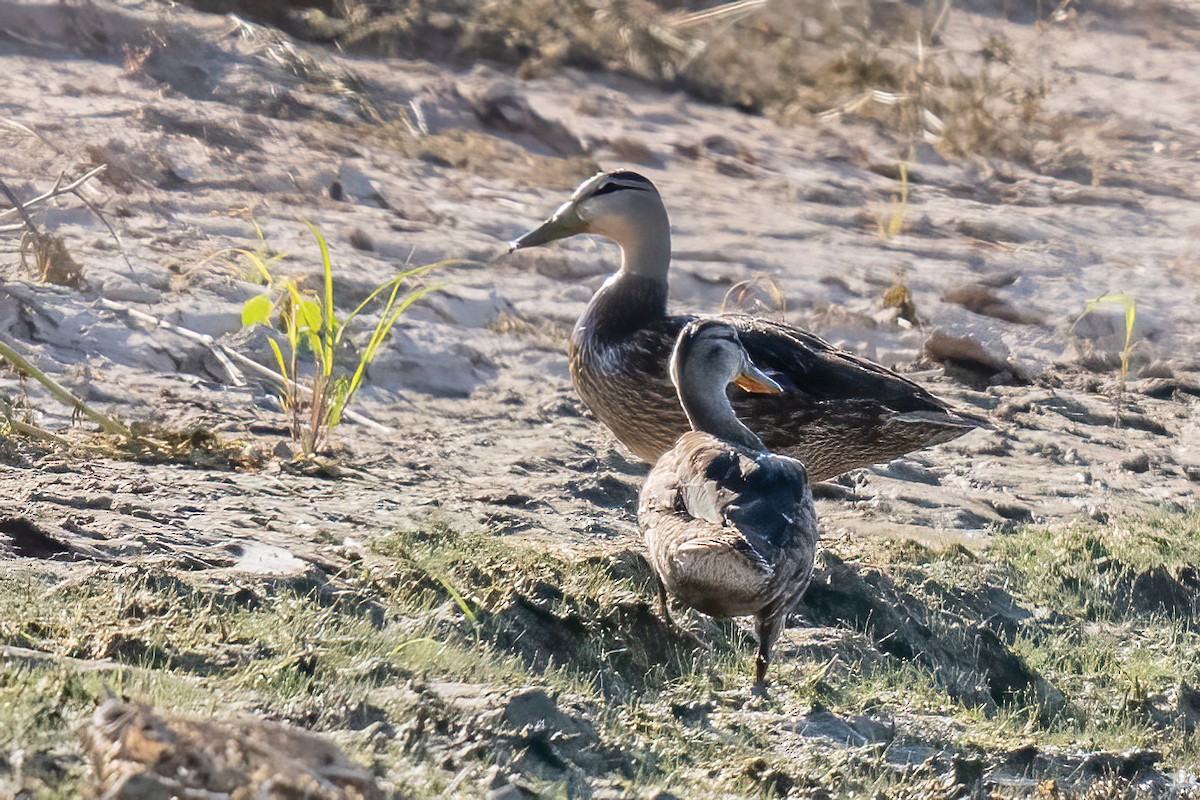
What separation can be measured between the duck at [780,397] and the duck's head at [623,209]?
472 mm

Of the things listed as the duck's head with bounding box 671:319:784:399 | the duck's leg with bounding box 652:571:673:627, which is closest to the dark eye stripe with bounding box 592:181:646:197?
the duck's head with bounding box 671:319:784:399

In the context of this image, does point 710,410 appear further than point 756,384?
No

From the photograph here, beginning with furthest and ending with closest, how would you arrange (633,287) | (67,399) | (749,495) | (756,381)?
(633,287) → (756,381) → (67,399) → (749,495)

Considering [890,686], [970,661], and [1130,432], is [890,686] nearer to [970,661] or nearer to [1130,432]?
[970,661]

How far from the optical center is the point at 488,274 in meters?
9.84

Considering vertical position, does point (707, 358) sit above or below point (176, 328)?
above

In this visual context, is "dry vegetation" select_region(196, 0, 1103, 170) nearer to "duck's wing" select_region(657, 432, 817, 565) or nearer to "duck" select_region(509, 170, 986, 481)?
"duck" select_region(509, 170, 986, 481)

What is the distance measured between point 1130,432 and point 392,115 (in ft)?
19.9

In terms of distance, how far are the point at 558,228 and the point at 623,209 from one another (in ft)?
1.49

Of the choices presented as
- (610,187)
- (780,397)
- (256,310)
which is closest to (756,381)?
(780,397)

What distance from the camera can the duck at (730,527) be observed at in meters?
4.76

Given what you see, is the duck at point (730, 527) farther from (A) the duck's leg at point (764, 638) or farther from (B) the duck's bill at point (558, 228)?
(B) the duck's bill at point (558, 228)

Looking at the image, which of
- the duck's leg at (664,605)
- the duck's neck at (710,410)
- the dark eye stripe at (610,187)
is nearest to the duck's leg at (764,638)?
the duck's leg at (664,605)

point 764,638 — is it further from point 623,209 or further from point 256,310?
point 623,209
